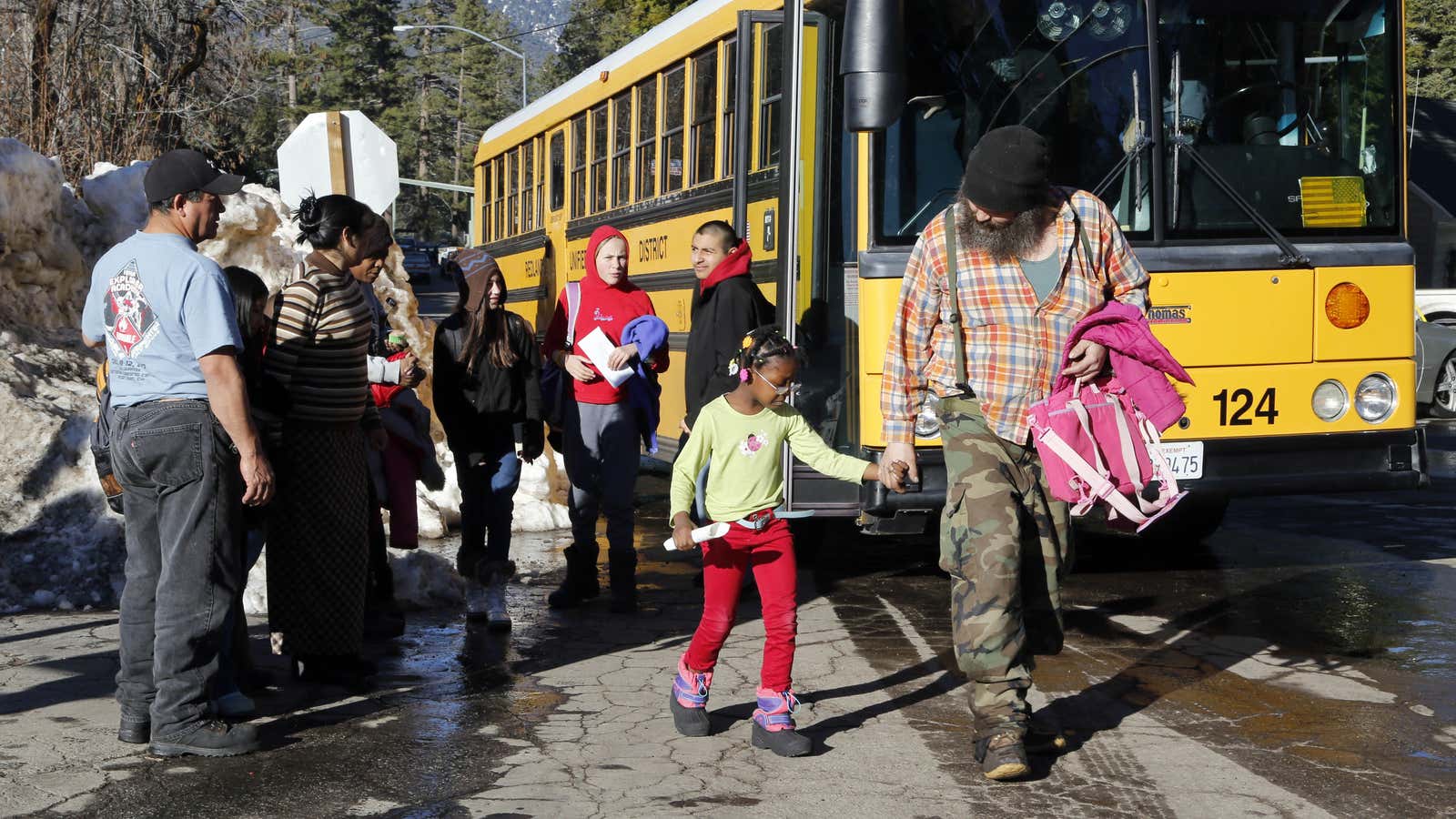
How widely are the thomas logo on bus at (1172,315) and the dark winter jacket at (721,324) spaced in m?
1.74

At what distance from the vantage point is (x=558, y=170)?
13.1 m

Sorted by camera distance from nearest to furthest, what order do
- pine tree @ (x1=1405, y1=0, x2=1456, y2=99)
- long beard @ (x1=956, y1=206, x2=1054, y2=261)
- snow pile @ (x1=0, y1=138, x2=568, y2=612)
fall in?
long beard @ (x1=956, y1=206, x2=1054, y2=261), snow pile @ (x1=0, y1=138, x2=568, y2=612), pine tree @ (x1=1405, y1=0, x2=1456, y2=99)

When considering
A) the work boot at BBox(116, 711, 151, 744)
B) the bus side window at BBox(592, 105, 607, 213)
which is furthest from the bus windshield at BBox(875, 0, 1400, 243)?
the bus side window at BBox(592, 105, 607, 213)

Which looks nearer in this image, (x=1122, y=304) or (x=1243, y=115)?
(x=1122, y=304)

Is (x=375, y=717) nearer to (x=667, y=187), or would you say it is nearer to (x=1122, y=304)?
(x=1122, y=304)

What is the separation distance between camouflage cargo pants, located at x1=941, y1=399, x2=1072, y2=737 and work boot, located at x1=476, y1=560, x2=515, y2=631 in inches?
99.0

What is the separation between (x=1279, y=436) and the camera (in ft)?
22.5

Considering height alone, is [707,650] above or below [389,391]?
below

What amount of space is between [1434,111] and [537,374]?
37.7 metres

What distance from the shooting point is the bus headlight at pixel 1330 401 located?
691cm

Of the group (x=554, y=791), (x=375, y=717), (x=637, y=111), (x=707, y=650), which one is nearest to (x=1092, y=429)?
(x=707, y=650)

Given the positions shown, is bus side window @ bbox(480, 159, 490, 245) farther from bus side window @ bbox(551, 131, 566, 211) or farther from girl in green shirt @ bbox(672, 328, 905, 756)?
girl in green shirt @ bbox(672, 328, 905, 756)

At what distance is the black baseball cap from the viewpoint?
4.90 meters

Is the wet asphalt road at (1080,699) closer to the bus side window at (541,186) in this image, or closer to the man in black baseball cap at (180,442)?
the man in black baseball cap at (180,442)
